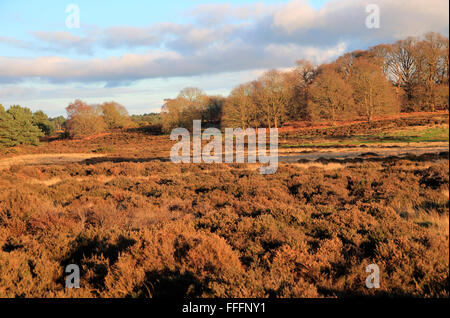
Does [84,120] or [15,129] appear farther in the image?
[84,120]

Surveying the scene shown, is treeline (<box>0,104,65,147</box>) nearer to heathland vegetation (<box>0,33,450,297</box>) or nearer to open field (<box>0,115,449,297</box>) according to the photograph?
heathland vegetation (<box>0,33,450,297</box>)

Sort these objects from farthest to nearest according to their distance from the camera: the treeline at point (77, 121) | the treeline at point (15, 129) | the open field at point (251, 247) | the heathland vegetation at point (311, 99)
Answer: the treeline at point (77, 121) < the treeline at point (15, 129) < the open field at point (251, 247) < the heathland vegetation at point (311, 99)

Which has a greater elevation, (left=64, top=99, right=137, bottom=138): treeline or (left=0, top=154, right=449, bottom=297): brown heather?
(left=64, top=99, right=137, bottom=138): treeline

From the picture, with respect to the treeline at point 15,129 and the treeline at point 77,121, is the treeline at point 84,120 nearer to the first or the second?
the treeline at point 77,121

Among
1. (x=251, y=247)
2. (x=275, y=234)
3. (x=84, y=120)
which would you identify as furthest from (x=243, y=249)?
(x=84, y=120)

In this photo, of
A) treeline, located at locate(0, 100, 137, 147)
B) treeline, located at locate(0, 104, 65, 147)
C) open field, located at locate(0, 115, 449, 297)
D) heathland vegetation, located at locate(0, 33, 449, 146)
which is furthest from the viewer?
treeline, located at locate(0, 100, 137, 147)

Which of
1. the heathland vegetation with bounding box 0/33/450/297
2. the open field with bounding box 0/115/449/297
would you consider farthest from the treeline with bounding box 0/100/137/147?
the open field with bounding box 0/115/449/297

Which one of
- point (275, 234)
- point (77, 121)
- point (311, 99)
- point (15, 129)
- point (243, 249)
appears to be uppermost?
point (311, 99)

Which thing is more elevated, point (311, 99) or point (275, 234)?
point (311, 99)

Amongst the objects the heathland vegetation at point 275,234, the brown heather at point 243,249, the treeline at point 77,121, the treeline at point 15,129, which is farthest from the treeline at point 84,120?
the brown heather at point 243,249

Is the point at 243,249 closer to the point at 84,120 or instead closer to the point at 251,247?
the point at 251,247

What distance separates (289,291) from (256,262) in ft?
3.51

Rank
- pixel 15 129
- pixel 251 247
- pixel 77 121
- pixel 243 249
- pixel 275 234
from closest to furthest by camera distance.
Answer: pixel 251 247, pixel 243 249, pixel 275 234, pixel 15 129, pixel 77 121
